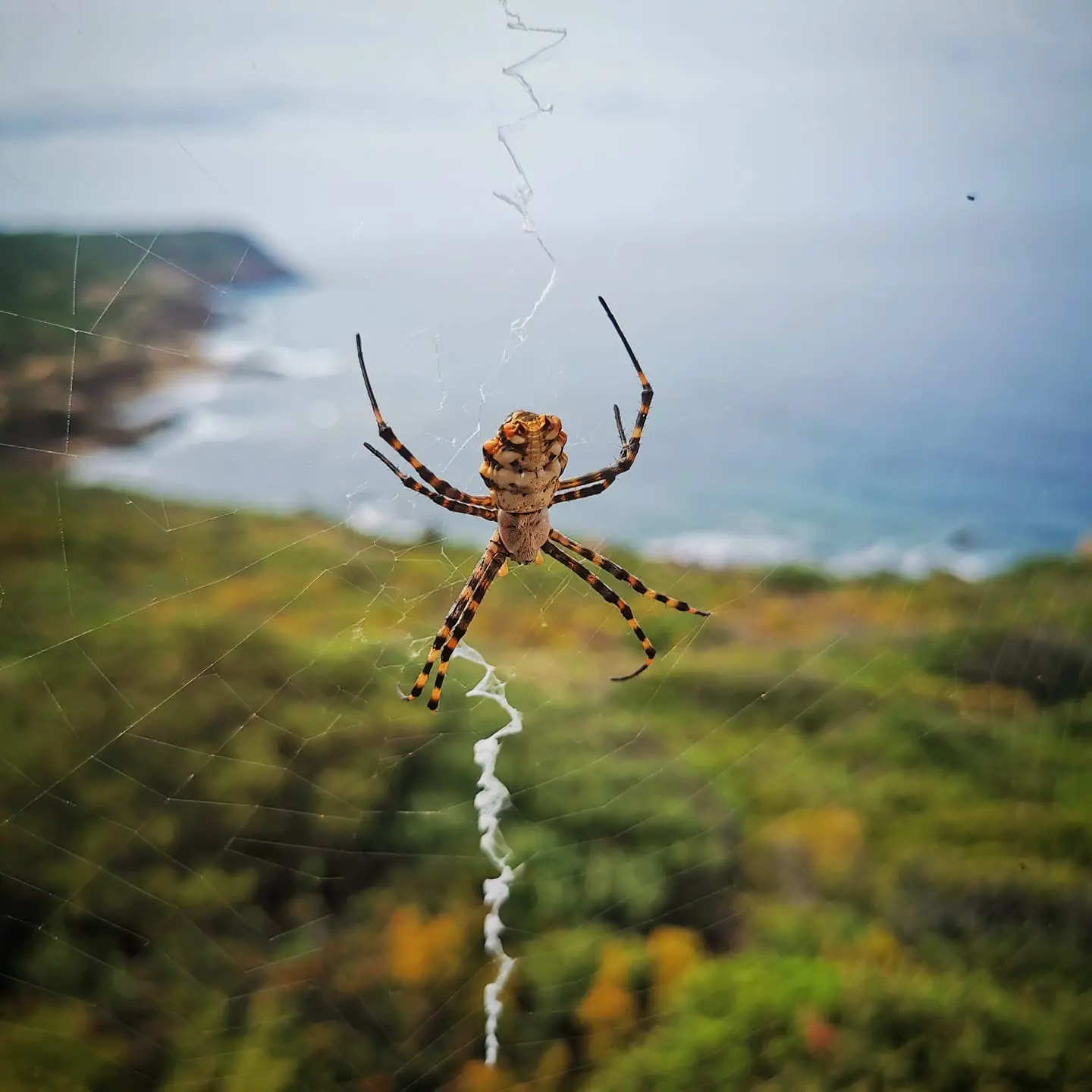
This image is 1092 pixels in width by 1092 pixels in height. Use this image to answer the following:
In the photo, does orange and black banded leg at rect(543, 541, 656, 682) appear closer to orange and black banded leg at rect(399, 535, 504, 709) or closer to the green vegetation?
orange and black banded leg at rect(399, 535, 504, 709)

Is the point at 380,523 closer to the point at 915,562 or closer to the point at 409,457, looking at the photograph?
the point at 409,457

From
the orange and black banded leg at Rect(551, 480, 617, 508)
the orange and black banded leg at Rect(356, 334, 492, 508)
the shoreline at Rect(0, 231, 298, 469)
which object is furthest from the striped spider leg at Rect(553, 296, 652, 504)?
the shoreline at Rect(0, 231, 298, 469)

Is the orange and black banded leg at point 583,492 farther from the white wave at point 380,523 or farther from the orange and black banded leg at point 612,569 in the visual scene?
the white wave at point 380,523

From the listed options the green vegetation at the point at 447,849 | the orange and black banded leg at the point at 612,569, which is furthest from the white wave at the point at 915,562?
the orange and black banded leg at the point at 612,569

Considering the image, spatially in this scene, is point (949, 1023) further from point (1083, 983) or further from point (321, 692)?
point (321, 692)

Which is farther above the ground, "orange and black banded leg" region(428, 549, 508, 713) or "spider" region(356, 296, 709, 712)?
"spider" region(356, 296, 709, 712)

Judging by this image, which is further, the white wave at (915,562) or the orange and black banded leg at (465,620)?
the white wave at (915,562)

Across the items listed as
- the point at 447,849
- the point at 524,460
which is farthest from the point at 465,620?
the point at 447,849
